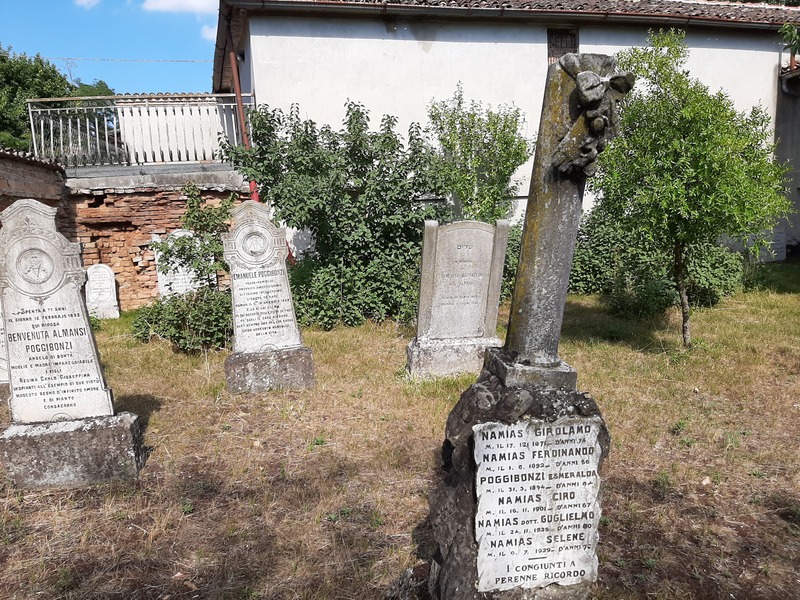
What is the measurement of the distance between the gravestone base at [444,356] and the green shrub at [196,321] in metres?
2.96

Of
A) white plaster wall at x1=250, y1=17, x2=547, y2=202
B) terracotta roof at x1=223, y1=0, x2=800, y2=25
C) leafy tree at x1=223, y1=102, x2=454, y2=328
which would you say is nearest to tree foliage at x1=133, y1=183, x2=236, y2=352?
leafy tree at x1=223, y1=102, x2=454, y2=328

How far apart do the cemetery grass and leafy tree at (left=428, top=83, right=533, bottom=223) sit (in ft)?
16.6

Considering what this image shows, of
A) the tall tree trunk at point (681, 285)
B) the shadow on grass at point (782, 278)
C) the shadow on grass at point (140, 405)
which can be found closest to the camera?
the shadow on grass at point (140, 405)

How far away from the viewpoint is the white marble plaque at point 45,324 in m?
3.88

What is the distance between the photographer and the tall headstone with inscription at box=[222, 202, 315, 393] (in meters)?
5.76

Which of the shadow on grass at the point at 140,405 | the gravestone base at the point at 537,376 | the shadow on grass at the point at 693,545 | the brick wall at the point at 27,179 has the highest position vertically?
the brick wall at the point at 27,179

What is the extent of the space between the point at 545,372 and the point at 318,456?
2.64 metres

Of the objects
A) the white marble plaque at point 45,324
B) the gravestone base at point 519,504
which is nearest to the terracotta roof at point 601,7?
the white marble plaque at point 45,324

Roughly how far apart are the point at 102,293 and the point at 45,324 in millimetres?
6907

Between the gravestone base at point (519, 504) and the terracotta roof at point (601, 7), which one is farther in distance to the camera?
the terracotta roof at point (601, 7)

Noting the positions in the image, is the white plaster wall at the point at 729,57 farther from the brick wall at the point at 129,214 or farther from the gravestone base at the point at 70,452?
the gravestone base at the point at 70,452

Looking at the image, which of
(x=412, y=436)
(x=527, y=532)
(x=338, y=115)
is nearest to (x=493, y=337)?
(x=412, y=436)

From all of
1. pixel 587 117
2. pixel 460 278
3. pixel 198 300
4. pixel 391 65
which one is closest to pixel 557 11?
pixel 391 65

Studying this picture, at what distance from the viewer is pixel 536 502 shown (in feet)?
8.11
